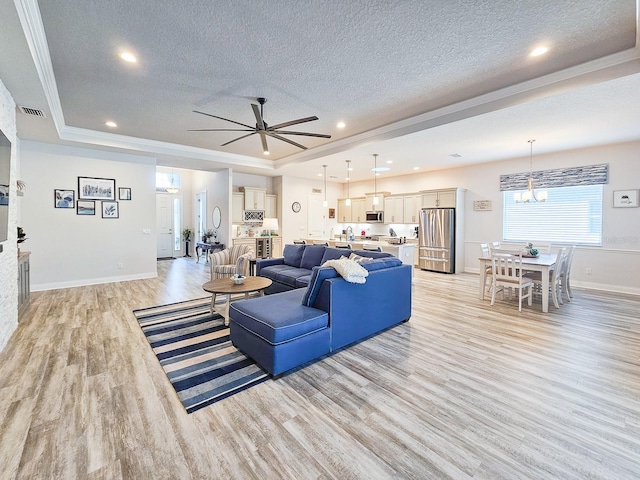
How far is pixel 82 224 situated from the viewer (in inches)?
234

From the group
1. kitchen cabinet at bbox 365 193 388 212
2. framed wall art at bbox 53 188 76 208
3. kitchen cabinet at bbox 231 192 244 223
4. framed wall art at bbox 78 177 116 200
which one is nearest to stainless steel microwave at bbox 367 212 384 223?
kitchen cabinet at bbox 365 193 388 212

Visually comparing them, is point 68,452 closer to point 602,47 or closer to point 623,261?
point 602,47

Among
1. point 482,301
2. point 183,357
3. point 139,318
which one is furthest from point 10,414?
point 482,301

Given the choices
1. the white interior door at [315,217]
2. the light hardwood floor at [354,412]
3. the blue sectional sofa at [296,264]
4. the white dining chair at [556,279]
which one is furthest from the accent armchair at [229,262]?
the white dining chair at [556,279]

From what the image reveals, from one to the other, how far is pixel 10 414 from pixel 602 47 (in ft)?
19.3

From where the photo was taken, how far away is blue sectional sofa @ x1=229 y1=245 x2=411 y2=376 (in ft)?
8.41

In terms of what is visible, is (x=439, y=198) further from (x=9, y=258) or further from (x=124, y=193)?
(x=9, y=258)

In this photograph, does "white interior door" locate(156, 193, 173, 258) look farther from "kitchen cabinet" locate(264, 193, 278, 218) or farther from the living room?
the living room

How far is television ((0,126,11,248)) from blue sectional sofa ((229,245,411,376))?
8.37 feet

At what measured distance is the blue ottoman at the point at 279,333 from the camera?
2.51 meters

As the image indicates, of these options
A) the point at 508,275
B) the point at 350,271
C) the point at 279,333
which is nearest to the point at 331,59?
the point at 350,271

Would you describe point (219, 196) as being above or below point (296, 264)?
above

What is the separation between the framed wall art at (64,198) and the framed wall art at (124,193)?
770mm

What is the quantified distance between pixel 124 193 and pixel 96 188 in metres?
0.49
